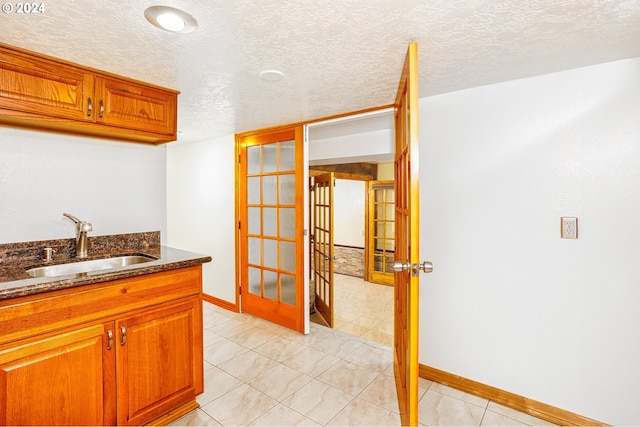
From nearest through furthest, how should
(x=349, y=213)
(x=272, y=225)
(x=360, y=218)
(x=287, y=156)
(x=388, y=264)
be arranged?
(x=287, y=156) < (x=272, y=225) < (x=388, y=264) < (x=360, y=218) < (x=349, y=213)

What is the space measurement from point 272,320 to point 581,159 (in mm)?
2893

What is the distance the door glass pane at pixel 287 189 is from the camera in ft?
10.3

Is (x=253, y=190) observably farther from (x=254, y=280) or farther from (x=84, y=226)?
(x=84, y=226)

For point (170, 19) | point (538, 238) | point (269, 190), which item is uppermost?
point (170, 19)

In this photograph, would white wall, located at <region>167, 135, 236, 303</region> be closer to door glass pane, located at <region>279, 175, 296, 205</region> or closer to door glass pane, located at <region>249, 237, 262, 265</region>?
door glass pane, located at <region>249, 237, 262, 265</region>

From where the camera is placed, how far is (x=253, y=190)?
11.4 ft

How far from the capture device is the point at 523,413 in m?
1.92

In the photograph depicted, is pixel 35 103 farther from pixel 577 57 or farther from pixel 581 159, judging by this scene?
pixel 581 159

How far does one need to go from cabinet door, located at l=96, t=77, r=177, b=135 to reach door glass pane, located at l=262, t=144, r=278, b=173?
1.19 metres

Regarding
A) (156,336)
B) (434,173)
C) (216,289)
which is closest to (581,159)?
(434,173)

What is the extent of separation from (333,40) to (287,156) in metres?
1.73
